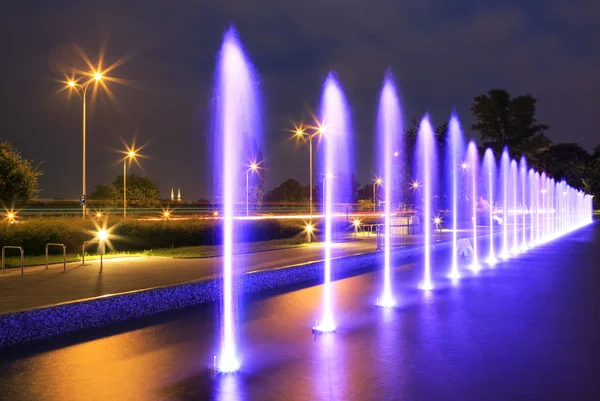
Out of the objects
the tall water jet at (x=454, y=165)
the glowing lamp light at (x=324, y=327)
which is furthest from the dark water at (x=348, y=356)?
the tall water jet at (x=454, y=165)

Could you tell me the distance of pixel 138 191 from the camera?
2906 inches

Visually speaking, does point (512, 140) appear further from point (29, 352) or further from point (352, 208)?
point (29, 352)

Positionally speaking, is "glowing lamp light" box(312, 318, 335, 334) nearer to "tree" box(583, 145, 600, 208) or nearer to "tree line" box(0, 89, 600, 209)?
"tree line" box(0, 89, 600, 209)

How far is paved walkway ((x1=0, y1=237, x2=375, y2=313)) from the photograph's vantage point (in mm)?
10234

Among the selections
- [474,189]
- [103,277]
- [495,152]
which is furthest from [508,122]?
[103,277]

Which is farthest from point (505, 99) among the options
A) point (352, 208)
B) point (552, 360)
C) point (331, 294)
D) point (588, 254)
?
point (552, 360)

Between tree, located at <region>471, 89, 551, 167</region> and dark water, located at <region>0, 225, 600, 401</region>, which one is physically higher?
tree, located at <region>471, 89, 551, 167</region>

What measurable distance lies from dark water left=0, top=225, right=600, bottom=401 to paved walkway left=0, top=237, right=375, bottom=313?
1765 millimetres

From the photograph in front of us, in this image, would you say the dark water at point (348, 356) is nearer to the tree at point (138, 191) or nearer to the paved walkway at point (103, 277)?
the paved walkway at point (103, 277)

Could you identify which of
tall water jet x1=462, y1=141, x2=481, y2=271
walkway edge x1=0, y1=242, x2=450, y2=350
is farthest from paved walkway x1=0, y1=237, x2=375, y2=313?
tall water jet x1=462, y1=141, x2=481, y2=271

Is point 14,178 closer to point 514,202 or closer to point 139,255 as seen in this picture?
point 139,255

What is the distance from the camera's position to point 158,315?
10.1m

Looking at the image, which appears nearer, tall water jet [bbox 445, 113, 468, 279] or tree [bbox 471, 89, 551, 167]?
tall water jet [bbox 445, 113, 468, 279]

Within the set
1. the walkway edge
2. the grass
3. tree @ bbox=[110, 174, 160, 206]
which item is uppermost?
tree @ bbox=[110, 174, 160, 206]
